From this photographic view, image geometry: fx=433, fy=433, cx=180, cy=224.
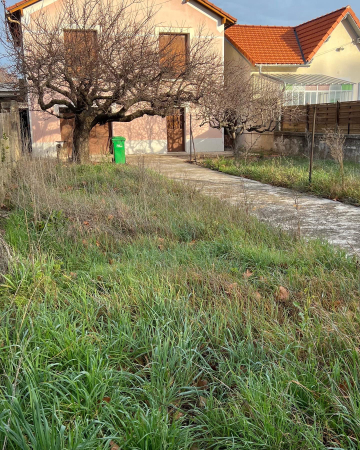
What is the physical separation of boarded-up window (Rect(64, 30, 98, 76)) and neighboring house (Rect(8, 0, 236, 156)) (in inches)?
287

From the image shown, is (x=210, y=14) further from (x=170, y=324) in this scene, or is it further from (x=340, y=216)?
(x=170, y=324)

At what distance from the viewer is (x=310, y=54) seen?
21.9 meters

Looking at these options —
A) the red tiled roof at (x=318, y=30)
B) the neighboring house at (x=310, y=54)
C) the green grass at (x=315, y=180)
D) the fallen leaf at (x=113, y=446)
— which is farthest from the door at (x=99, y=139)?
the fallen leaf at (x=113, y=446)

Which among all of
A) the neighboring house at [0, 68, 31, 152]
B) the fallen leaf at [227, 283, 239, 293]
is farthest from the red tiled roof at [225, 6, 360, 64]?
the fallen leaf at [227, 283, 239, 293]

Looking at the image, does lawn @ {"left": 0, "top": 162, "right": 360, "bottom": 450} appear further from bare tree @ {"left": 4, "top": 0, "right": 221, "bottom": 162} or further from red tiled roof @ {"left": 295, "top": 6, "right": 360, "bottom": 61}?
red tiled roof @ {"left": 295, "top": 6, "right": 360, "bottom": 61}

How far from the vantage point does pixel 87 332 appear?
280 centimetres

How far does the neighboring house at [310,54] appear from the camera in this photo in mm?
21234

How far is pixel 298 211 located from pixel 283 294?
120 inches

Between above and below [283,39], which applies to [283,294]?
below

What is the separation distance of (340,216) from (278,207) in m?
1.18

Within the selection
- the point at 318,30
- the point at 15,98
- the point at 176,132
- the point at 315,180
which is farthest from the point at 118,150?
the point at 318,30

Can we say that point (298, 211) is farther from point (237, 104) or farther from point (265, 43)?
point (265, 43)

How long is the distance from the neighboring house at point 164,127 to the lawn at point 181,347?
15703 mm

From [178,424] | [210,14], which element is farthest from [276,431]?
[210,14]
